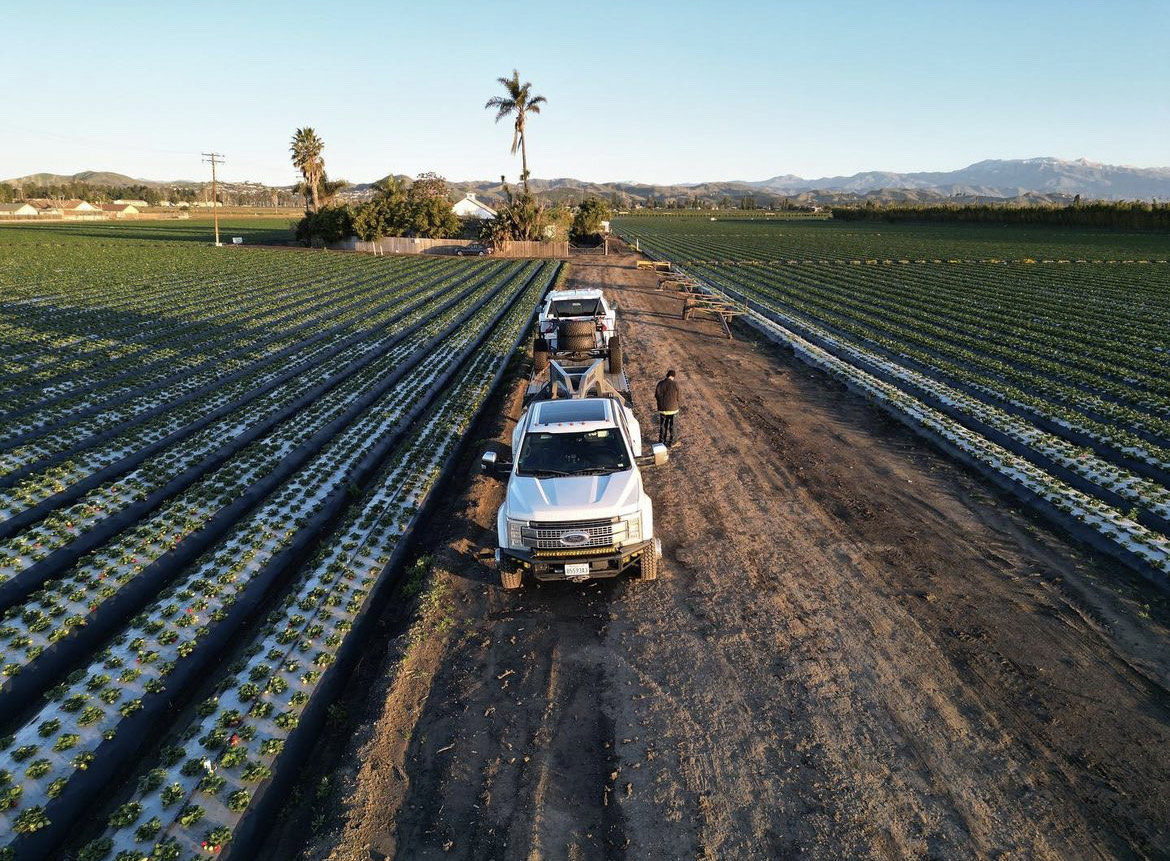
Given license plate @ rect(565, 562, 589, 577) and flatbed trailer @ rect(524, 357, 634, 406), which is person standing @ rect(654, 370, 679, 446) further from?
license plate @ rect(565, 562, 589, 577)

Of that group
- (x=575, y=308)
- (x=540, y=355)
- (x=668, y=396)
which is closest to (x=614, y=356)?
(x=540, y=355)

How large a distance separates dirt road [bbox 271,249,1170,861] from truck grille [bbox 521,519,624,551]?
97cm

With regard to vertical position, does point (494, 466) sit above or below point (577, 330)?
below

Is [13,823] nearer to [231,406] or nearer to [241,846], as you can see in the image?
[241,846]

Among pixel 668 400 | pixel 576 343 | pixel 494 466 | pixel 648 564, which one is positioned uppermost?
pixel 576 343

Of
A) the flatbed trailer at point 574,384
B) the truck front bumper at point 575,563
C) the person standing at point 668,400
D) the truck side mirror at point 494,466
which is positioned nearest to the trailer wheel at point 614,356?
the flatbed trailer at point 574,384

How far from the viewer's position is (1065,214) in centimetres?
8388

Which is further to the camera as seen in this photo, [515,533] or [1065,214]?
[1065,214]

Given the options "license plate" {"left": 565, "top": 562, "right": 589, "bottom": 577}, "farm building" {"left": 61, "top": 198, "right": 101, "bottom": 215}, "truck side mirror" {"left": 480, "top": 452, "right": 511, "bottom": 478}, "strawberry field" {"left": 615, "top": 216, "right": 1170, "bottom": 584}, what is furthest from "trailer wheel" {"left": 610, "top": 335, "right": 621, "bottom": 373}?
"farm building" {"left": 61, "top": 198, "right": 101, "bottom": 215}

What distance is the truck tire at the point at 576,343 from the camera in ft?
55.5

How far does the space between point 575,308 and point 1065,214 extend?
95.1 metres

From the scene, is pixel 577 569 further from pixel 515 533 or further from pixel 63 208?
pixel 63 208

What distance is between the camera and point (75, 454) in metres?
12.9

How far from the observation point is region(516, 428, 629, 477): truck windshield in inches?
361
